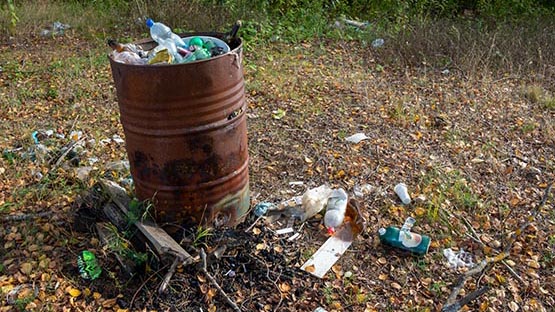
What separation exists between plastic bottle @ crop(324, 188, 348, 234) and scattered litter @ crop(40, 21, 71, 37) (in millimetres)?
5618

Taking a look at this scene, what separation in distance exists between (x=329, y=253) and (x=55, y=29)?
6.19 m

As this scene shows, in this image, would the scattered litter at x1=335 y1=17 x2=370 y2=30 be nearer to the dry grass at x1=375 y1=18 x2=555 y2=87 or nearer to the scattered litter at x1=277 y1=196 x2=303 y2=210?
the dry grass at x1=375 y1=18 x2=555 y2=87

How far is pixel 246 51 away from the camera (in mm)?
6637

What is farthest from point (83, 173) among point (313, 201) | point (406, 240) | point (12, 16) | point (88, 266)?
point (12, 16)

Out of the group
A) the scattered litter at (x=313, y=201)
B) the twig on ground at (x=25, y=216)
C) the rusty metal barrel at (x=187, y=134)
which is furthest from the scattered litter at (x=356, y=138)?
the twig on ground at (x=25, y=216)

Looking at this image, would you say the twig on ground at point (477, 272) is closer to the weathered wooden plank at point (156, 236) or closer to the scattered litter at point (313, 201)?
the scattered litter at point (313, 201)

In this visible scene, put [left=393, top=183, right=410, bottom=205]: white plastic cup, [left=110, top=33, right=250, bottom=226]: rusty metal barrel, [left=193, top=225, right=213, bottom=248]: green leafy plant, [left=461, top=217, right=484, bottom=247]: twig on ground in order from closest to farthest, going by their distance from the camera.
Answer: [left=110, top=33, right=250, bottom=226]: rusty metal barrel, [left=193, top=225, right=213, bottom=248]: green leafy plant, [left=461, top=217, right=484, bottom=247]: twig on ground, [left=393, top=183, right=410, bottom=205]: white plastic cup

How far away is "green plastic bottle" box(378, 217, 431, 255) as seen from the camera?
313 centimetres

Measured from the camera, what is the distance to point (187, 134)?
8.89 feet

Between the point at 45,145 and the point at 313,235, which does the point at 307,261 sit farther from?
the point at 45,145

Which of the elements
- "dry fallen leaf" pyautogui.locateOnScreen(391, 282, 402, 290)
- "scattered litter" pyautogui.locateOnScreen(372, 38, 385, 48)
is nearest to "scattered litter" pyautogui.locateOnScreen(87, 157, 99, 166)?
"dry fallen leaf" pyautogui.locateOnScreen(391, 282, 402, 290)

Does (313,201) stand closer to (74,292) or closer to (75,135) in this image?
(74,292)

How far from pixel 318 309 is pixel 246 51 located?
448 cm

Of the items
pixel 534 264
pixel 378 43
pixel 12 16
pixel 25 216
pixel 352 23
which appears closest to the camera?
pixel 534 264
